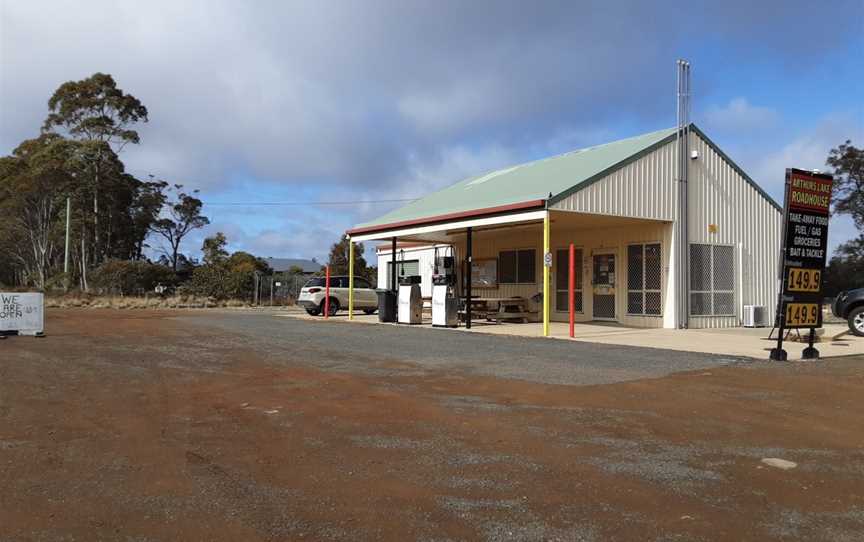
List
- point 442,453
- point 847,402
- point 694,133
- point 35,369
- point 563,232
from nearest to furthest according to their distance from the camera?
1. point 442,453
2. point 847,402
3. point 35,369
4. point 694,133
5. point 563,232

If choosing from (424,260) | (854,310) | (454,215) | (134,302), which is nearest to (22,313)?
(454,215)

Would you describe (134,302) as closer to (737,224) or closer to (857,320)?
(737,224)

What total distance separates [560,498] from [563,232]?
60.3ft

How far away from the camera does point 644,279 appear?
1944 centimetres

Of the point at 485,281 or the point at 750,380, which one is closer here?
the point at 750,380

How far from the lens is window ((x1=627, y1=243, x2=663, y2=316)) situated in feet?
62.6

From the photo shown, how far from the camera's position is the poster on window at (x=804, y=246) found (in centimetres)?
1157

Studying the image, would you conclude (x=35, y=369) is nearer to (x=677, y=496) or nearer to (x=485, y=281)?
(x=677, y=496)

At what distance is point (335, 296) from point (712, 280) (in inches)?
543

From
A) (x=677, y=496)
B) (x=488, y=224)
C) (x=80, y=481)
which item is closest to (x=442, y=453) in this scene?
(x=677, y=496)

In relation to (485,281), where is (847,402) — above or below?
below

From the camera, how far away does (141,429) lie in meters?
6.20

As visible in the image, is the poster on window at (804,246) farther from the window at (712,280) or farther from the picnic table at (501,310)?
the picnic table at (501,310)

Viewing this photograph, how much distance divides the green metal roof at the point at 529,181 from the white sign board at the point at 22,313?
1025 centimetres
